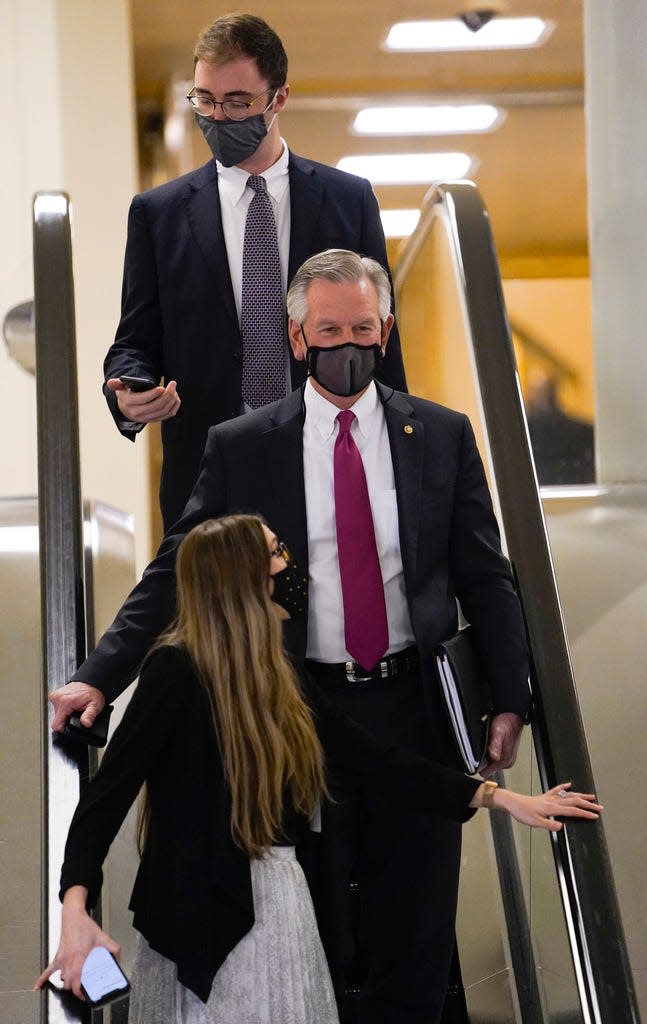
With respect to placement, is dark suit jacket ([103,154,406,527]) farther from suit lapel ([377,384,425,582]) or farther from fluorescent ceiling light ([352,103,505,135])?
fluorescent ceiling light ([352,103,505,135])

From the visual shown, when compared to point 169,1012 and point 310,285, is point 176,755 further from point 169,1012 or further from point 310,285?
point 310,285

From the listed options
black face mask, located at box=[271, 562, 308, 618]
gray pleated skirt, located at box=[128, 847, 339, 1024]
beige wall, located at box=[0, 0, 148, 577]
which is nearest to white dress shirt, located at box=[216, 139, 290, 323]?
black face mask, located at box=[271, 562, 308, 618]

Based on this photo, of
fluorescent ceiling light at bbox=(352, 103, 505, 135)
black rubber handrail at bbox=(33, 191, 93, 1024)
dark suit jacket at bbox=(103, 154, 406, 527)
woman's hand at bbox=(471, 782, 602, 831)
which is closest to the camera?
black rubber handrail at bbox=(33, 191, 93, 1024)

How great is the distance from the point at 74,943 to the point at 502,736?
0.96 metres

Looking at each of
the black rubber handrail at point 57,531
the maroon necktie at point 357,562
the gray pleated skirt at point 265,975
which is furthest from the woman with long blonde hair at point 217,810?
the maroon necktie at point 357,562

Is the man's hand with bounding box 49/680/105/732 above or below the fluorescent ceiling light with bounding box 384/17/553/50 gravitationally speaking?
below

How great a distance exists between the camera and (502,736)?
2.89 metres

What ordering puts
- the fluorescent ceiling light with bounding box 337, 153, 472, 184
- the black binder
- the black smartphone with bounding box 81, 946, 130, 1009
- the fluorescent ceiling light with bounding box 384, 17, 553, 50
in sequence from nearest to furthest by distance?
the black smartphone with bounding box 81, 946, 130, 1009
the black binder
the fluorescent ceiling light with bounding box 384, 17, 553, 50
the fluorescent ceiling light with bounding box 337, 153, 472, 184

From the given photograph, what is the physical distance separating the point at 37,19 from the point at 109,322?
6.05 ft

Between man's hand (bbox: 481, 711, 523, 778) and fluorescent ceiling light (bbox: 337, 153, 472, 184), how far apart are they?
382 inches

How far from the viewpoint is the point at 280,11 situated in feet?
31.4

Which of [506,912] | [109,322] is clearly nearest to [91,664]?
[506,912]

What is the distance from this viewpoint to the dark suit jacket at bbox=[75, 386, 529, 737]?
2.85 meters

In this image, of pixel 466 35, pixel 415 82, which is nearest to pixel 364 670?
pixel 466 35
